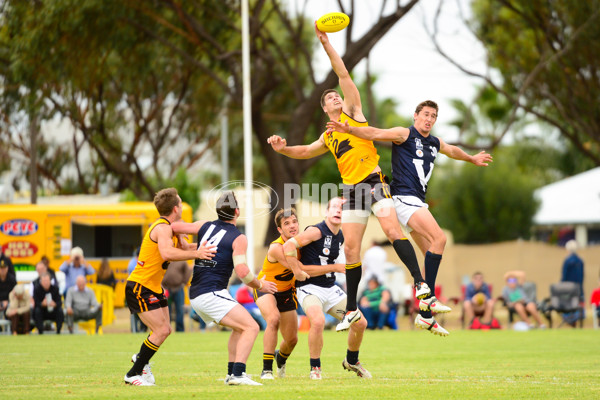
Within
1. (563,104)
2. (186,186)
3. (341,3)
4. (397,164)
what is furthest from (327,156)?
(397,164)

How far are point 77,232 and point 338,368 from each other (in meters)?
15.6

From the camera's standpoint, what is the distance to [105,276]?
2378 centimetres

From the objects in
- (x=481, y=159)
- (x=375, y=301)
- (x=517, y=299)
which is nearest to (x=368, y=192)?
(x=481, y=159)

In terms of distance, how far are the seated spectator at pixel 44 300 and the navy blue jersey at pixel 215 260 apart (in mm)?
12380

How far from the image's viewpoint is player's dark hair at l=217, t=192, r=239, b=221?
31.3 ft

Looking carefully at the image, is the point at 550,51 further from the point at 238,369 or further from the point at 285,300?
the point at 238,369

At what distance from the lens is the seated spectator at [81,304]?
21.2m

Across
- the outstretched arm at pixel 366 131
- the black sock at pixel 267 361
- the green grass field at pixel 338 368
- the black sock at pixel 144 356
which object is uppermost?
the outstretched arm at pixel 366 131

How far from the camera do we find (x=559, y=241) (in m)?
48.2

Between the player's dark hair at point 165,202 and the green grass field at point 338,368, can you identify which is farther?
the player's dark hair at point 165,202

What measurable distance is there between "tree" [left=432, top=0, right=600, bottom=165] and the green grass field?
43.3ft

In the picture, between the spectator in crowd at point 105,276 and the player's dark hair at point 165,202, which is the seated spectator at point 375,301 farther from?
the player's dark hair at point 165,202

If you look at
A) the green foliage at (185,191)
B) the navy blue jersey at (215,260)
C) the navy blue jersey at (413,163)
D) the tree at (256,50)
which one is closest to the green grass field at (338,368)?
the navy blue jersey at (215,260)

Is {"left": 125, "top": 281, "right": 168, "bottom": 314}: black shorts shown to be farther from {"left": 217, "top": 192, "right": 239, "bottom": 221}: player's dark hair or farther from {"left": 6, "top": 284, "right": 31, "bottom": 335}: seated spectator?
{"left": 6, "top": 284, "right": 31, "bottom": 335}: seated spectator
